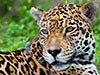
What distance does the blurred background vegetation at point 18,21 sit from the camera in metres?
15.6

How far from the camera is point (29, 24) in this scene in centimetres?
1777

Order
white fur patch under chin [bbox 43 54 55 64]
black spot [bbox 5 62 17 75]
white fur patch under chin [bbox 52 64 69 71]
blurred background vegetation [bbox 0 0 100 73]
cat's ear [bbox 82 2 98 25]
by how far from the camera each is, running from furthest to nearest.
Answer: blurred background vegetation [bbox 0 0 100 73]
cat's ear [bbox 82 2 98 25]
black spot [bbox 5 62 17 75]
white fur patch under chin [bbox 52 64 69 71]
white fur patch under chin [bbox 43 54 55 64]

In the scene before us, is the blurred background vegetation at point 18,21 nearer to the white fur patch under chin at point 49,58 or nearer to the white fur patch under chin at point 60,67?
the white fur patch under chin at point 60,67

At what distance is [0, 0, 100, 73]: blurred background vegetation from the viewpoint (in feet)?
51.1

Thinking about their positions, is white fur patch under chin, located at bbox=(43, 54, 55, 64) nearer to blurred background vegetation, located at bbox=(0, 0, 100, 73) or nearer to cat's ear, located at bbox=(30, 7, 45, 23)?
cat's ear, located at bbox=(30, 7, 45, 23)

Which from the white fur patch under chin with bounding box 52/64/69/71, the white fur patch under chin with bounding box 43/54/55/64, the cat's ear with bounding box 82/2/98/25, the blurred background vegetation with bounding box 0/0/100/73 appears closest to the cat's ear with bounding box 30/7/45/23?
the cat's ear with bounding box 82/2/98/25

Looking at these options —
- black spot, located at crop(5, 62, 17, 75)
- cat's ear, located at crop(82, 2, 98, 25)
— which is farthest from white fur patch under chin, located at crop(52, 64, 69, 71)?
cat's ear, located at crop(82, 2, 98, 25)

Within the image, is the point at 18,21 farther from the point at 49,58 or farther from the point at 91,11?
the point at 49,58

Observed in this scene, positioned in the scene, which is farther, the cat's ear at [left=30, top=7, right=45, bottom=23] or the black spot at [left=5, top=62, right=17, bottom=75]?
the cat's ear at [left=30, top=7, right=45, bottom=23]

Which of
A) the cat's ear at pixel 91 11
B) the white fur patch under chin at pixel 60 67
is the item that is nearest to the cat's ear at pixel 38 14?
the cat's ear at pixel 91 11

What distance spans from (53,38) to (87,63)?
93cm

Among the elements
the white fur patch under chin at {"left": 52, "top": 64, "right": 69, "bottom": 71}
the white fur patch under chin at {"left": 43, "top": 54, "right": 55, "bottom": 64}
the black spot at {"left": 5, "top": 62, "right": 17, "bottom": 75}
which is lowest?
the white fur patch under chin at {"left": 52, "top": 64, "right": 69, "bottom": 71}

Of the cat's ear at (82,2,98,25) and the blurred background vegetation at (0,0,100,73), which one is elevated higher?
the blurred background vegetation at (0,0,100,73)

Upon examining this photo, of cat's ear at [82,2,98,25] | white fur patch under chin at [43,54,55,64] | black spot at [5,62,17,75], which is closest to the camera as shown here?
white fur patch under chin at [43,54,55,64]
